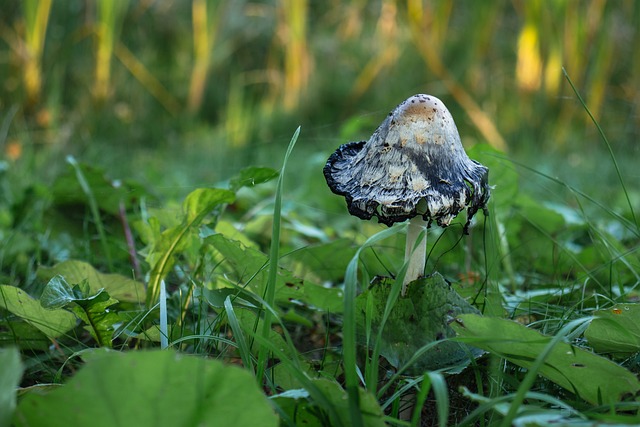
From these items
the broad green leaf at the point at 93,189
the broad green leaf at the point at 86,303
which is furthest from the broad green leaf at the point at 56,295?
the broad green leaf at the point at 93,189

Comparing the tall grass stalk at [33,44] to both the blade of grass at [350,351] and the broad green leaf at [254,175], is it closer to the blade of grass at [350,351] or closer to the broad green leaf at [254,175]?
the broad green leaf at [254,175]

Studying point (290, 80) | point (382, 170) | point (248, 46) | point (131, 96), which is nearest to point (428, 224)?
point (382, 170)

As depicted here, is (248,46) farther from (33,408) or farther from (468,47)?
(33,408)

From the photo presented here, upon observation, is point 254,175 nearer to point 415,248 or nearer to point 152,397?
point 415,248

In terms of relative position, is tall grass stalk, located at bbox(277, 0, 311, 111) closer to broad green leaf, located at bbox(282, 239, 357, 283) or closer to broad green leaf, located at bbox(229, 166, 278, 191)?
broad green leaf, located at bbox(282, 239, 357, 283)

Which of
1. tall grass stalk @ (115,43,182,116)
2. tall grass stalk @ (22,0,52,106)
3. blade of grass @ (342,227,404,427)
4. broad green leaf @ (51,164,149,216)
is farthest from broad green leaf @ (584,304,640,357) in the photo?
tall grass stalk @ (115,43,182,116)

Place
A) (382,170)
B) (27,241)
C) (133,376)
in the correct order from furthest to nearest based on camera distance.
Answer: (27,241), (382,170), (133,376)
